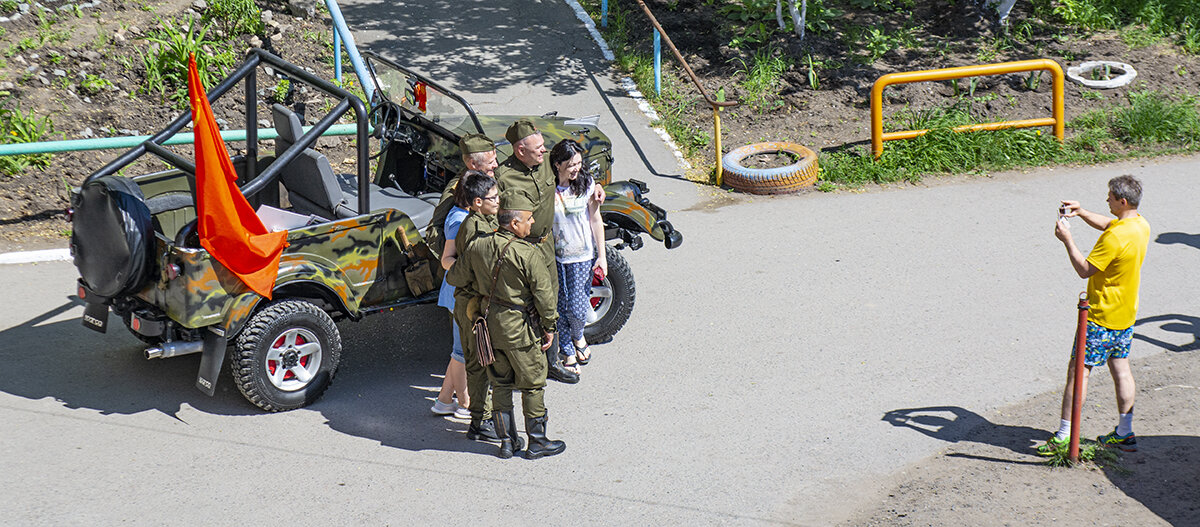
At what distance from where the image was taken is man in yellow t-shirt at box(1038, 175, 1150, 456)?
530cm

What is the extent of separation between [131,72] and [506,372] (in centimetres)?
677

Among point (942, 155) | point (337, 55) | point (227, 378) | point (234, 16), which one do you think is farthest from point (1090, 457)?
point (234, 16)

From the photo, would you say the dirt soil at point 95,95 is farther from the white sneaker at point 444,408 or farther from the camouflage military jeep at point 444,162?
the white sneaker at point 444,408

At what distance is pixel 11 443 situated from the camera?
18.6 ft

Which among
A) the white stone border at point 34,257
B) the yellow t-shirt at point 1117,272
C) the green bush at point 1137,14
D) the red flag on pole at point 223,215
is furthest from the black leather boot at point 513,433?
the green bush at point 1137,14

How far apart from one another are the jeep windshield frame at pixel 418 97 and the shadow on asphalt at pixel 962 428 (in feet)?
10.5

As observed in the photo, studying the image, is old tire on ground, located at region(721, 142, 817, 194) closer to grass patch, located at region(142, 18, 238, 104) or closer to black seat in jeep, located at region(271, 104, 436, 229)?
black seat in jeep, located at region(271, 104, 436, 229)

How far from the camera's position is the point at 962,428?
5.91 m

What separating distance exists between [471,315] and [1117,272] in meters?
3.22

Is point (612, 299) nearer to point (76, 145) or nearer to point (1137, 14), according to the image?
point (76, 145)

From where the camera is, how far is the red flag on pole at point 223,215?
17.3 ft

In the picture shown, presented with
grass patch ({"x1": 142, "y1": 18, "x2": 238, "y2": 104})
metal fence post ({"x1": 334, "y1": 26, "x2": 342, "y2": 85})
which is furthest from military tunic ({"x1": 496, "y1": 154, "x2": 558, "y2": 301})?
grass patch ({"x1": 142, "y1": 18, "x2": 238, "y2": 104})

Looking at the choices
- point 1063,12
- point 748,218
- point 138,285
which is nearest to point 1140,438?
point 748,218

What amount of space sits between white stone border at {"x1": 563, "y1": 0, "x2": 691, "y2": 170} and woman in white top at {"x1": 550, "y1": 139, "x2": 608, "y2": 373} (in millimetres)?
4206
